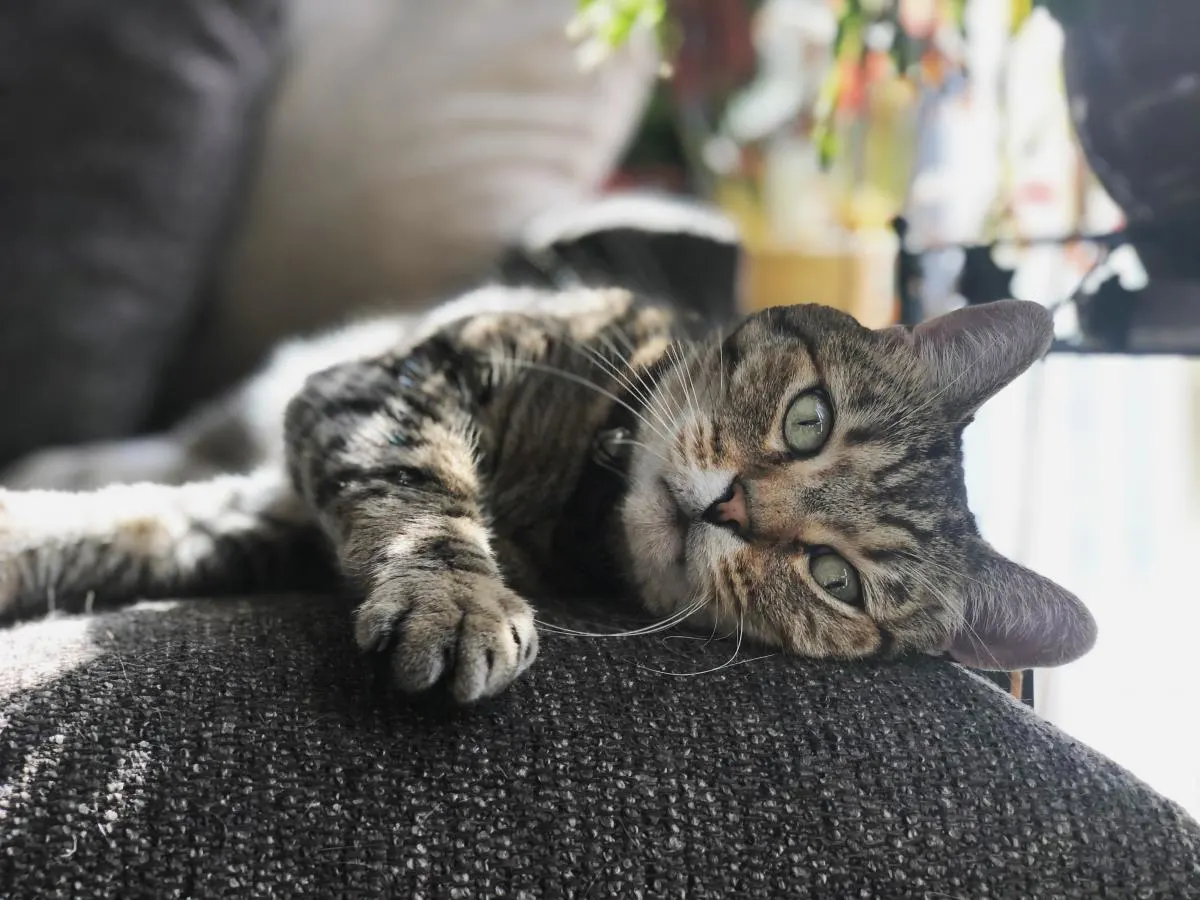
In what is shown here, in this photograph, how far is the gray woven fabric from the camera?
451 mm

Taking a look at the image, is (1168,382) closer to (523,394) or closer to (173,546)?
(523,394)

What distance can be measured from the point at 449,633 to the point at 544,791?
12 centimetres

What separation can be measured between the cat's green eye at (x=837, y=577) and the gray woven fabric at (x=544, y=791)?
14cm

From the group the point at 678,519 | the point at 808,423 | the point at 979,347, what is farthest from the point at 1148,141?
the point at 678,519

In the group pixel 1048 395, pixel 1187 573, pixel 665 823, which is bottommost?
pixel 665 823

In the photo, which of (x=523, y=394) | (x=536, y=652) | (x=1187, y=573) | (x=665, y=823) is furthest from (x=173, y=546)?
(x=1187, y=573)

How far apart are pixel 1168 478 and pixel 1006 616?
16 cm

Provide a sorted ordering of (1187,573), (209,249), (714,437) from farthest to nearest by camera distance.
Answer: (209,249), (714,437), (1187,573)

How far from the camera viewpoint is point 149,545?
2.87 feet

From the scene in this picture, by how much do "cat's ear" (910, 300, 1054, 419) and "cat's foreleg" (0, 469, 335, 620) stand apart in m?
0.58

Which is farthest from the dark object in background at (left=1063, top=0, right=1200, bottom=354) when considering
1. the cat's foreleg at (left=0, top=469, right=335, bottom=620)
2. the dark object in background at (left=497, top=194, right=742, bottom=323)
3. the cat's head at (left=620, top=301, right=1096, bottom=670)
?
the cat's foreleg at (left=0, top=469, right=335, bottom=620)

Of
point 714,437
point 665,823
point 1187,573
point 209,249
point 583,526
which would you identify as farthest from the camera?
point 209,249

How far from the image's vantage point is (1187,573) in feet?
2.08

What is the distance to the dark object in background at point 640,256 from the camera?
4.27 ft
